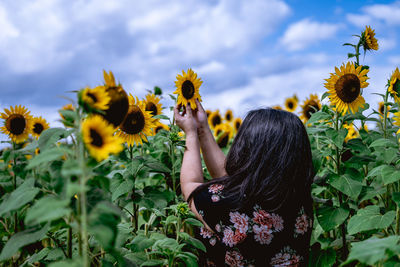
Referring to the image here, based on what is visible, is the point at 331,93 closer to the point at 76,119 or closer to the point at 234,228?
the point at 234,228

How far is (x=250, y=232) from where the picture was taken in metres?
1.76

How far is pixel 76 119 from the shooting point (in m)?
1.05

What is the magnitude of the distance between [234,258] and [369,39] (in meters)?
1.66

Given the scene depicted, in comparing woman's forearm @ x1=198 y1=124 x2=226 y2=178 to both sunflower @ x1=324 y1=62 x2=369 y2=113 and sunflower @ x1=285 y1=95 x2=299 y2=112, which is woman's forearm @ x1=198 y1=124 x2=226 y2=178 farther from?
sunflower @ x1=285 y1=95 x2=299 y2=112

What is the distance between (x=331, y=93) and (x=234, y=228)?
3.52 feet

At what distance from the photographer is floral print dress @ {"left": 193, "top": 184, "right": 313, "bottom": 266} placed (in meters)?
1.76

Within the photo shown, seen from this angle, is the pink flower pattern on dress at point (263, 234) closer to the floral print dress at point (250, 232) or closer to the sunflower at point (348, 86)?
the floral print dress at point (250, 232)

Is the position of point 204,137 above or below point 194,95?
below

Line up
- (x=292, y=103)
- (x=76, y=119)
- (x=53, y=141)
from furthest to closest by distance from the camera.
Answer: (x=292, y=103) < (x=53, y=141) < (x=76, y=119)

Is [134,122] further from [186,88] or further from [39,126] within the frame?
[39,126]

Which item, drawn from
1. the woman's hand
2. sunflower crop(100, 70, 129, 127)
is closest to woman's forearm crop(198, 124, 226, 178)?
the woman's hand

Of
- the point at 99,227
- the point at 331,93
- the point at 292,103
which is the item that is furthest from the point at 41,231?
the point at 292,103

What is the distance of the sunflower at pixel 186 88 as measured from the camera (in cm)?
223

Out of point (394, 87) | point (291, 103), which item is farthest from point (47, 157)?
point (291, 103)
